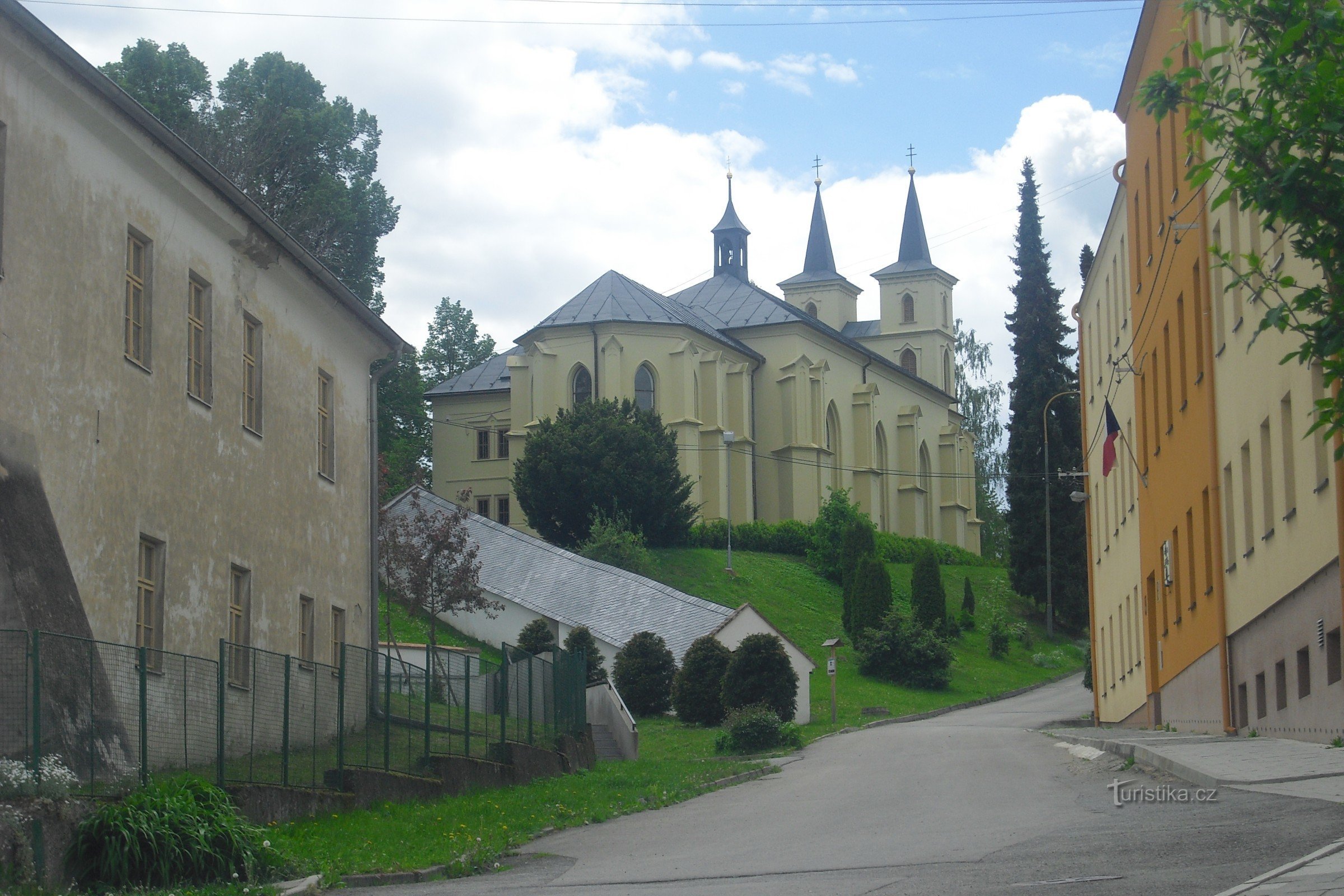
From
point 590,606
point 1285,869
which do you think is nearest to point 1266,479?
point 1285,869

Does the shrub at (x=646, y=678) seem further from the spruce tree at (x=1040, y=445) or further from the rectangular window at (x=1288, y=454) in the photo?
the spruce tree at (x=1040, y=445)

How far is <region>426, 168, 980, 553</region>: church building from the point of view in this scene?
69938 millimetres

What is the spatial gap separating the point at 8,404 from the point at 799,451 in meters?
61.0

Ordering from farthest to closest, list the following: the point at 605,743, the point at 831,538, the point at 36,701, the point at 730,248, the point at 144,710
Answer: the point at 730,248
the point at 831,538
the point at 605,743
the point at 144,710
the point at 36,701

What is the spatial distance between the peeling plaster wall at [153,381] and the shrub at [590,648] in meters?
15.5

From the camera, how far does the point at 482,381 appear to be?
77.8 meters

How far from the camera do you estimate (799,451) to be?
74.4 metres

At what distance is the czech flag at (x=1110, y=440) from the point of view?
28047 mm

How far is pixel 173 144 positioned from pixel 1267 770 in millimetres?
13146

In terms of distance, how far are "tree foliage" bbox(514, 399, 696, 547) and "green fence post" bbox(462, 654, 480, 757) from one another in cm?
3909

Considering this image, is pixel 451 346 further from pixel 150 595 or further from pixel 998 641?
pixel 150 595

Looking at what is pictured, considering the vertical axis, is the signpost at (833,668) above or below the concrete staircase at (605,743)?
above

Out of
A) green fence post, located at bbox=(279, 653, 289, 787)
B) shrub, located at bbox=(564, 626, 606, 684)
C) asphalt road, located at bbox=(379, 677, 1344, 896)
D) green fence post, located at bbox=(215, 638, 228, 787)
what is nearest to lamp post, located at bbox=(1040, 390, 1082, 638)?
shrub, located at bbox=(564, 626, 606, 684)

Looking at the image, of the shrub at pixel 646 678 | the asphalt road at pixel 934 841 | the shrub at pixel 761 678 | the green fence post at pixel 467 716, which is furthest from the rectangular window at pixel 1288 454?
the shrub at pixel 646 678
